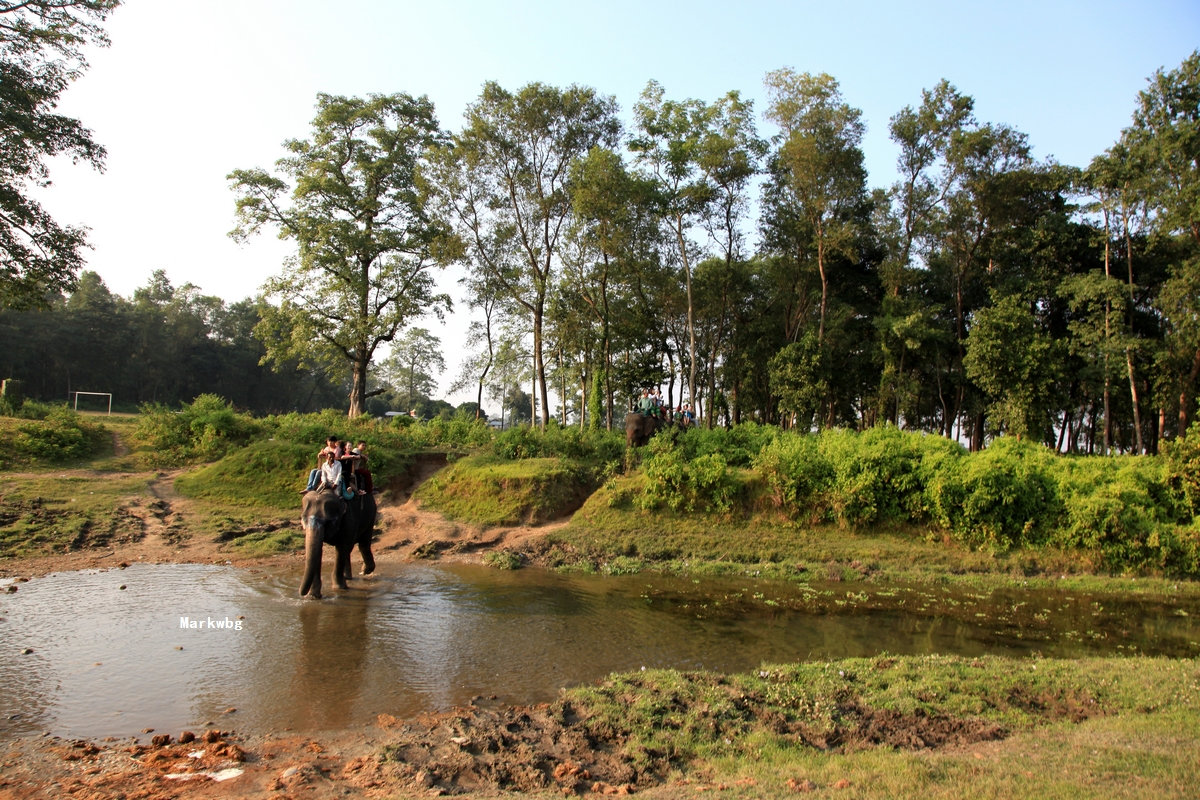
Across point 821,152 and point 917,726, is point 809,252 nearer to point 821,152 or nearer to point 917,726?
point 821,152

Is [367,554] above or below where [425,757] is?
above

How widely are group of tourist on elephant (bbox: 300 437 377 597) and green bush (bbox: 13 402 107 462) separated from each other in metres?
10.3

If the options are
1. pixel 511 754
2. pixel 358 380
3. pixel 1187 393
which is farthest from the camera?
pixel 358 380

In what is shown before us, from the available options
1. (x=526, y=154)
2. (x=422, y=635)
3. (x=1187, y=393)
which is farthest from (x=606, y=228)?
(x=1187, y=393)

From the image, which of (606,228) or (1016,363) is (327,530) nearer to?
(606,228)

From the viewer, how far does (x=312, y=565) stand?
36.2 ft

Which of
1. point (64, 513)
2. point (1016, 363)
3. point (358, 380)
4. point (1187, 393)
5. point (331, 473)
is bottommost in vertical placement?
point (64, 513)

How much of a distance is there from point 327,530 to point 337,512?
0.34m

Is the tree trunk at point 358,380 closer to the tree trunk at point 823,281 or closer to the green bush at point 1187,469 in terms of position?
the tree trunk at point 823,281

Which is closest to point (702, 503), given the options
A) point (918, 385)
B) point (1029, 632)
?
point (1029, 632)

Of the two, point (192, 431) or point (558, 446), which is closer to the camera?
point (558, 446)

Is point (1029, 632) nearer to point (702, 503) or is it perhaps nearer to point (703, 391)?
point (702, 503)

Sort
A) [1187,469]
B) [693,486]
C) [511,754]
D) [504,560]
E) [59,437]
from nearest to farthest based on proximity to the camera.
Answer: [511,754]
[504,560]
[1187,469]
[693,486]
[59,437]

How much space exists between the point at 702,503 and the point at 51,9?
21.5 metres
